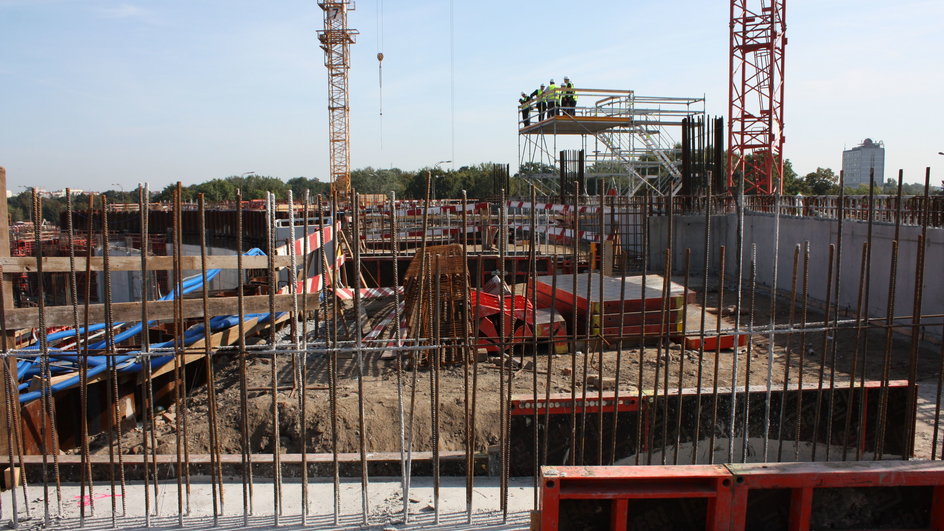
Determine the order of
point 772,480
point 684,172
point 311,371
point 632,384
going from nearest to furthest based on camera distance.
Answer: point 772,480
point 632,384
point 311,371
point 684,172

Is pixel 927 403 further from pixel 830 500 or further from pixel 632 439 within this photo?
pixel 830 500

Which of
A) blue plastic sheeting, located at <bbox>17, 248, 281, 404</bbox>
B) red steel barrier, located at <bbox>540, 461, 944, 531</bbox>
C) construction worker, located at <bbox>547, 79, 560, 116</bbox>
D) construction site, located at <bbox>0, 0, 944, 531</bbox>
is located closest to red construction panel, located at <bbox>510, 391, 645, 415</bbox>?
construction site, located at <bbox>0, 0, 944, 531</bbox>

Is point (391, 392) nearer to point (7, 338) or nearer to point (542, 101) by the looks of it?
point (7, 338)

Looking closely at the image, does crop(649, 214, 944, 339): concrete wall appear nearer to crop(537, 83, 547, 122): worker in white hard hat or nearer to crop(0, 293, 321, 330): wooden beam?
crop(0, 293, 321, 330): wooden beam

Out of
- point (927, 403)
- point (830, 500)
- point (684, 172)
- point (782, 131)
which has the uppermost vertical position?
point (782, 131)

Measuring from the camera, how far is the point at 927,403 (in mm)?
7848

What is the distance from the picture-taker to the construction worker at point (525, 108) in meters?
26.7

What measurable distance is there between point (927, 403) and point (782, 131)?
2613 centimetres

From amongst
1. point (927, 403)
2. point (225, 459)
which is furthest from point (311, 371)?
point (927, 403)

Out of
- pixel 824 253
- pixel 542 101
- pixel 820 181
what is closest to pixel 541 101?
pixel 542 101

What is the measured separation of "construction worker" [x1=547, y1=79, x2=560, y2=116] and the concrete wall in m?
7.29

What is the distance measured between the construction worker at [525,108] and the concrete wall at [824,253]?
9828 mm

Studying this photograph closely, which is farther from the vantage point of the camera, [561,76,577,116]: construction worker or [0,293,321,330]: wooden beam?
[561,76,577,116]: construction worker

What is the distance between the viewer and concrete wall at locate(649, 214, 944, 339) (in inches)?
417
